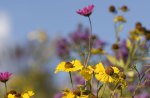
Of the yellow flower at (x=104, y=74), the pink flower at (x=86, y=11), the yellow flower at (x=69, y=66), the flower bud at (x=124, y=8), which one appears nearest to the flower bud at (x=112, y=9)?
the flower bud at (x=124, y=8)

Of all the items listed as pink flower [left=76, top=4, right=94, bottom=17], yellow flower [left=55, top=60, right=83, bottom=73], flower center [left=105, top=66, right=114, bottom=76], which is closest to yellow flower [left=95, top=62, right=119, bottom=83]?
flower center [left=105, top=66, right=114, bottom=76]

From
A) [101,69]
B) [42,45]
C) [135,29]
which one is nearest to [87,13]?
[101,69]

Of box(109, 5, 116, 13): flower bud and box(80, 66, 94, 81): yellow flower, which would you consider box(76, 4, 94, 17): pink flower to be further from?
box(109, 5, 116, 13): flower bud

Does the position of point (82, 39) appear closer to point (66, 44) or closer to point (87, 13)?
point (66, 44)

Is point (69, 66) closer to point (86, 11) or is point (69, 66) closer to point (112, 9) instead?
point (86, 11)

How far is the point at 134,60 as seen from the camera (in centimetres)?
564

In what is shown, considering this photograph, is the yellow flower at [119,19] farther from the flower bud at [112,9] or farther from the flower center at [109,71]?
the flower center at [109,71]

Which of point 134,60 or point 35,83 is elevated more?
point 134,60

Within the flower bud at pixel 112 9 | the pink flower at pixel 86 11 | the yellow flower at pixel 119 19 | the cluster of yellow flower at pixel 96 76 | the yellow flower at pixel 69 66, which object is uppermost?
the pink flower at pixel 86 11

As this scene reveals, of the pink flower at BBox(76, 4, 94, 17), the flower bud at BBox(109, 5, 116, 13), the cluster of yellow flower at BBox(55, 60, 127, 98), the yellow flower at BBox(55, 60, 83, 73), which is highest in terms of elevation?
the pink flower at BBox(76, 4, 94, 17)

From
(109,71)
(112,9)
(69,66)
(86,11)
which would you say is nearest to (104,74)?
(109,71)

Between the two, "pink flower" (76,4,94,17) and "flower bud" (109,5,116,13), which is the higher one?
"pink flower" (76,4,94,17)

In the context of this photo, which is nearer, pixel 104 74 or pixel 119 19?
pixel 104 74

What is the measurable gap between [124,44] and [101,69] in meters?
3.53
